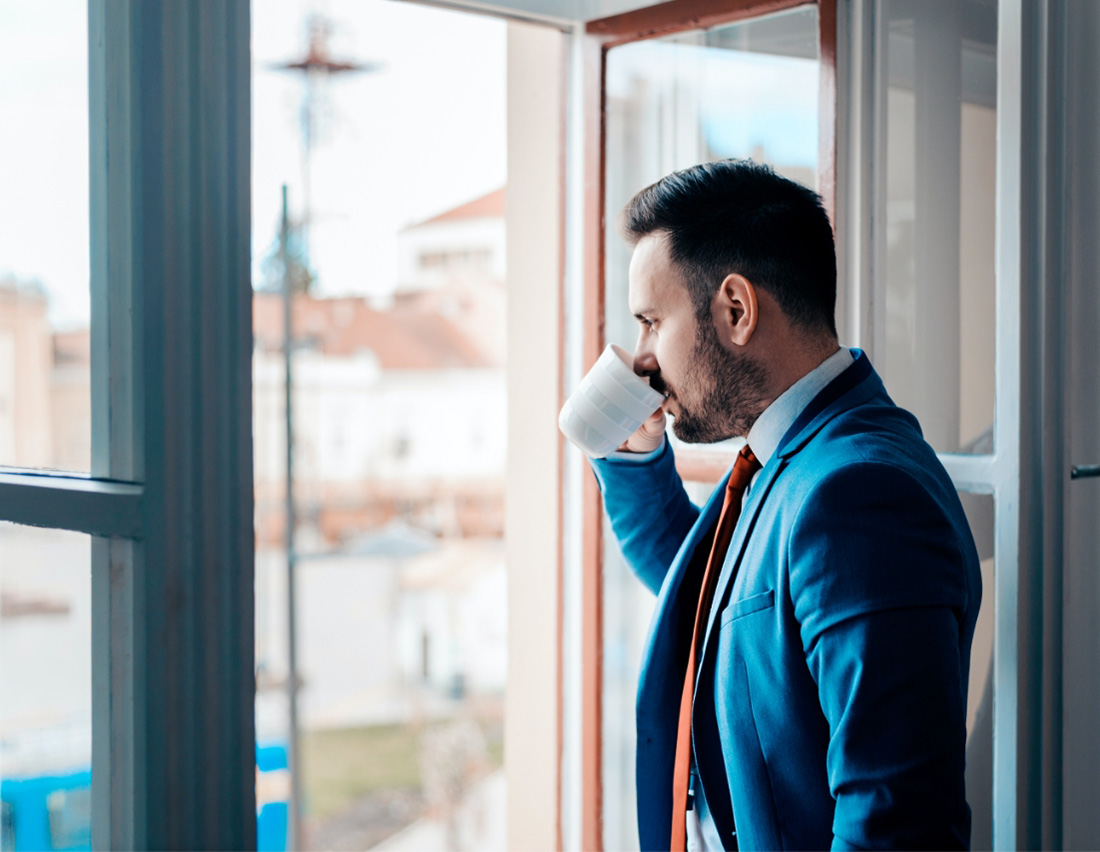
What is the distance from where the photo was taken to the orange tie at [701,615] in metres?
1.01

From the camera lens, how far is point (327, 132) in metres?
11.0

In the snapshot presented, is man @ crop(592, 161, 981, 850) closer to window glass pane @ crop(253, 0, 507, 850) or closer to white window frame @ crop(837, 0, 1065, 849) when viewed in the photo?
white window frame @ crop(837, 0, 1065, 849)

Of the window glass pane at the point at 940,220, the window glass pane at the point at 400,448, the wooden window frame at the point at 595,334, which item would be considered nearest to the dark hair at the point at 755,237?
the window glass pane at the point at 940,220

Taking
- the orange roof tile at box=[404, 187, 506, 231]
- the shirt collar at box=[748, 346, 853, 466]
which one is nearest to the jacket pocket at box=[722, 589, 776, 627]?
the shirt collar at box=[748, 346, 853, 466]

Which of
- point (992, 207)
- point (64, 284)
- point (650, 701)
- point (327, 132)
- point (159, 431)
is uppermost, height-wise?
point (327, 132)

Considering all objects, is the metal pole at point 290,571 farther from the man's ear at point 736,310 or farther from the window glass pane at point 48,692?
the man's ear at point 736,310

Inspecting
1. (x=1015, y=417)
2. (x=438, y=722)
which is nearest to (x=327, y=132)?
(x=438, y=722)

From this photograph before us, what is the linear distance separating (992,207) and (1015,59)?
174mm

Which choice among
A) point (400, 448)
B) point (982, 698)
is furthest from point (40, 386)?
point (400, 448)

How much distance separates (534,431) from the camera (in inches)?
67.7

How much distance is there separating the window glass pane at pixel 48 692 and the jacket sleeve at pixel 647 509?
703 millimetres

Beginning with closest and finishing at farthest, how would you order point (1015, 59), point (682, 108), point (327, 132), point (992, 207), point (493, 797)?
point (1015, 59)
point (992, 207)
point (682, 108)
point (327, 132)
point (493, 797)

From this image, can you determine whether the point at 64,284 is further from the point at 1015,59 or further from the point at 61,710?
the point at 1015,59

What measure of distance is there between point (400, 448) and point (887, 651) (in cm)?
1368
